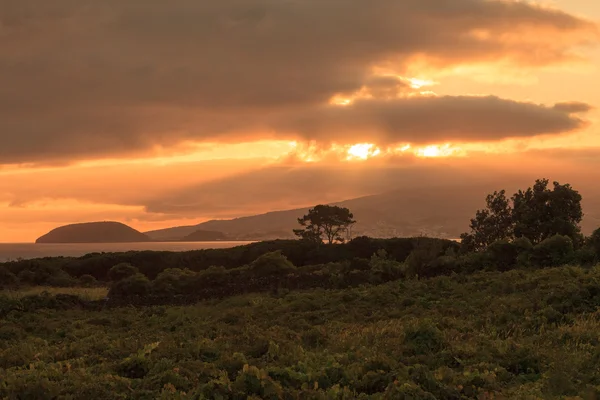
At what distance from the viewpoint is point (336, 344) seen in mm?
19875

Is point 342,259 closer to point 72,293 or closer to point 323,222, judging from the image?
point 323,222

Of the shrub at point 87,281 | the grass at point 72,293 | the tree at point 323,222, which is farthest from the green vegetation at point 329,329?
the tree at point 323,222

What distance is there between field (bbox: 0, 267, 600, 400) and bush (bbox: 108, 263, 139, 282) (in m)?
17.0

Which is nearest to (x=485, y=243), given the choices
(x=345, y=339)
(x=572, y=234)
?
(x=572, y=234)

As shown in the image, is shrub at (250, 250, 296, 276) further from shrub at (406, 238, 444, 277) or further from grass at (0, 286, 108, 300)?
grass at (0, 286, 108, 300)

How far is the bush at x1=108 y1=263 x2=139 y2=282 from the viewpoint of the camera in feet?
166

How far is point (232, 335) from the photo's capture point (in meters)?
22.4

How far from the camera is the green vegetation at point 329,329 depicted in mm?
13859

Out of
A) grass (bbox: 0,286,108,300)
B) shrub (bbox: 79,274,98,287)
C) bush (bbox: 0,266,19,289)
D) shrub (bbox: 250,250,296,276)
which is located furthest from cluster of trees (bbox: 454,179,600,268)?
bush (bbox: 0,266,19,289)

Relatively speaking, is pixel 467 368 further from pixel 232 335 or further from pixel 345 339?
pixel 232 335

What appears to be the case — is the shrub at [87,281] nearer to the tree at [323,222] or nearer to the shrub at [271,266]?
the shrub at [271,266]

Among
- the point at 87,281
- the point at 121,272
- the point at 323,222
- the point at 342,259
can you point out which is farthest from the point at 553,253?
the point at 323,222

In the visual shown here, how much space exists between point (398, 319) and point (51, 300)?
67.2 ft

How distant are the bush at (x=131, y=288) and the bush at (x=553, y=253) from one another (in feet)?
81.9
